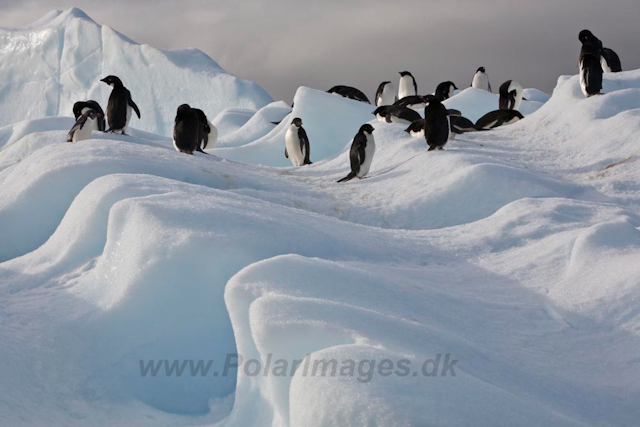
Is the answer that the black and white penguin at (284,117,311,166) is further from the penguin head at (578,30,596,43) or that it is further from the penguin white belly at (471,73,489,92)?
the penguin white belly at (471,73,489,92)

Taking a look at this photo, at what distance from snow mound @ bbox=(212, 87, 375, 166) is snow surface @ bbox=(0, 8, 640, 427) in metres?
9.16

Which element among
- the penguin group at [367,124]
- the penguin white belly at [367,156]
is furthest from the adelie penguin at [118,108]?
the penguin white belly at [367,156]

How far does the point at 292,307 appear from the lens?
2.59 metres

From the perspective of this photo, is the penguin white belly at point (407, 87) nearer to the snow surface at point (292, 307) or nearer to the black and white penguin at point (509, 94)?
the black and white penguin at point (509, 94)

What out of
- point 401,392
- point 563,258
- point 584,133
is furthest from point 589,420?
point 584,133

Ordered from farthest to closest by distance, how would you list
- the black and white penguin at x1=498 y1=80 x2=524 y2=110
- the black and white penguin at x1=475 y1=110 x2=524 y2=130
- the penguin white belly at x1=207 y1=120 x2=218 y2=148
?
1. the black and white penguin at x1=498 y1=80 x2=524 y2=110
2. the penguin white belly at x1=207 y1=120 x2=218 y2=148
3. the black and white penguin at x1=475 y1=110 x2=524 y2=130

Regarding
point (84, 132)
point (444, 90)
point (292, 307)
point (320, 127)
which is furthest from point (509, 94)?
point (292, 307)

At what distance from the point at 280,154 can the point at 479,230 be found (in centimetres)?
1059

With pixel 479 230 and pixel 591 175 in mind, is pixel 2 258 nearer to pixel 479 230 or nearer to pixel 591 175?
pixel 479 230

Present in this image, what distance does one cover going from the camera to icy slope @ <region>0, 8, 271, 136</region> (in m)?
28.1

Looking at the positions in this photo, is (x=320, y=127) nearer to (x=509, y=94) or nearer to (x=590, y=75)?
(x=509, y=94)

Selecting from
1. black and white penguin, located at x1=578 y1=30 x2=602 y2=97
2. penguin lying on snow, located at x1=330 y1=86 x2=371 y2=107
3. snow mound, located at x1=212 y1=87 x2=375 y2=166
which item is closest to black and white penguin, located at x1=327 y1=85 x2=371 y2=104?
penguin lying on snow, located at x1=330 y1=86 x2=371 y2=107

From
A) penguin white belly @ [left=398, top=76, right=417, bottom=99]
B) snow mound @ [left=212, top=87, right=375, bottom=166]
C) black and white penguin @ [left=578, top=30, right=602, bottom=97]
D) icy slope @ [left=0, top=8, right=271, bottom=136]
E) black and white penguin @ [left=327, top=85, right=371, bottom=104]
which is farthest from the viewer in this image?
icy slope @ [left=0, top=8, right=271, bottom=136]

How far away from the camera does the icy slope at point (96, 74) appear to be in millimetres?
28109
